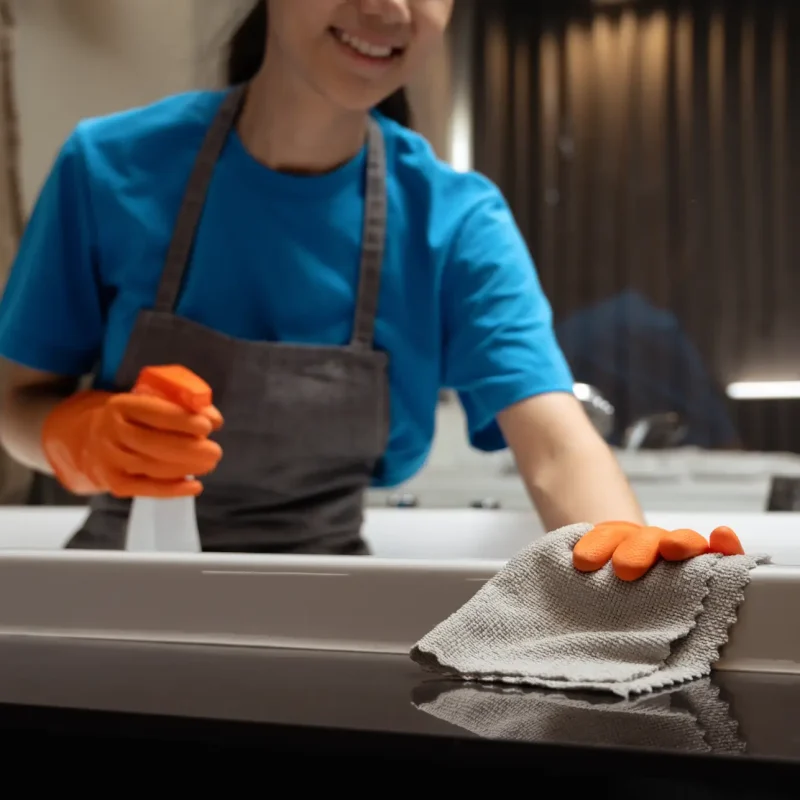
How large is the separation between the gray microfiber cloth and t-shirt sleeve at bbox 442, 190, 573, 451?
35 centimetres

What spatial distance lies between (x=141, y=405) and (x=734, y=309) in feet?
5.15

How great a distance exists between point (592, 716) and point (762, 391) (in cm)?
180

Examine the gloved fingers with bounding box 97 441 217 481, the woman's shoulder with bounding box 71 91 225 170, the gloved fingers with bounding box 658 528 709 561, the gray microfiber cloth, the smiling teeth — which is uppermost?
the smiling teeth

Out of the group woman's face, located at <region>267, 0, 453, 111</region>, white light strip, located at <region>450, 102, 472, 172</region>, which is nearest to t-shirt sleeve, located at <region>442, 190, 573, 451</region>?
woman's face, located at <region>267, 0, 453, 111</region>

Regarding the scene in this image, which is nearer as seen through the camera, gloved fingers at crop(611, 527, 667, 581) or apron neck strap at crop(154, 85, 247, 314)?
gloved fingers at crop(611, 527, 667, 581)

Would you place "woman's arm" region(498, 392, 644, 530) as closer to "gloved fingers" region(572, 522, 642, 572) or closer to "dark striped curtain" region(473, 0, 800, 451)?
"gloved fingers" region(572, 522, 642, 572)

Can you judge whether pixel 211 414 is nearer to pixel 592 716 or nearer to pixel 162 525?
pixel 162 525

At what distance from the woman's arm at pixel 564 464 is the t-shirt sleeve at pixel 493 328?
16mm

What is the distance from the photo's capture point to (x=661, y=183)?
80.6 inches

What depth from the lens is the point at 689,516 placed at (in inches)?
46.0

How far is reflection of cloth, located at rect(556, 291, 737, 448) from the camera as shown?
6.63ft

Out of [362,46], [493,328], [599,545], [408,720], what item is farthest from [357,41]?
[408,720]

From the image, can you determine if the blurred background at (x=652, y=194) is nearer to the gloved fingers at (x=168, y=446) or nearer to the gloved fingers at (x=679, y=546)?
the gloved fingers at (x=168, y=446)

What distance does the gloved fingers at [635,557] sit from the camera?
458 millimetres
